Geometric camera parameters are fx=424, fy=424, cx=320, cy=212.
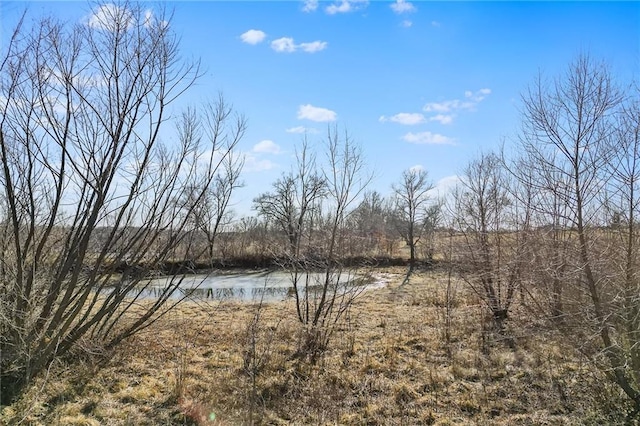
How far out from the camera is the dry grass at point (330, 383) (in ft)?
16.4

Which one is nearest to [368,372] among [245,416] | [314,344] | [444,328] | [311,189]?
[314,344]

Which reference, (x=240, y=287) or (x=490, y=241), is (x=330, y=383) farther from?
(x=240, y=287)

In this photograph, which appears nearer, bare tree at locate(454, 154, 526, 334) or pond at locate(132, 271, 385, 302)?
bare tree at locate(454, 154, 526, 334)

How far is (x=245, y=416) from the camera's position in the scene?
502cm

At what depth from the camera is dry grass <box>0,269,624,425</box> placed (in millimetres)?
5012

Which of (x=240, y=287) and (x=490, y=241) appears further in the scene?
(x=240, y=287)

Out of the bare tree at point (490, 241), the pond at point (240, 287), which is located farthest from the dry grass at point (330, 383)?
the pond at point (240, 287)

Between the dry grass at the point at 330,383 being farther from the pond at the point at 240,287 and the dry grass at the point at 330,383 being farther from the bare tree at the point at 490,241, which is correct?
the pond at the point at 240,287

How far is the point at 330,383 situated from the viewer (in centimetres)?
604

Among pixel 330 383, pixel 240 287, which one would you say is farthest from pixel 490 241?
pixel 240 287

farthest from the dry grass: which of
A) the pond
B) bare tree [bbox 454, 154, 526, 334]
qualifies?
the pond

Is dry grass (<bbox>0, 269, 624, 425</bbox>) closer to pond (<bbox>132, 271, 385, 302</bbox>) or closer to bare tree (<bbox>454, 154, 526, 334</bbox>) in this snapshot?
bare tree (<bbox>454, 154, 526, 334</bbox>)

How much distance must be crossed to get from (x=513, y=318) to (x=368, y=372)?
157 inches

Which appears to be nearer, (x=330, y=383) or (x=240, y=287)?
(x=330, y=383)
